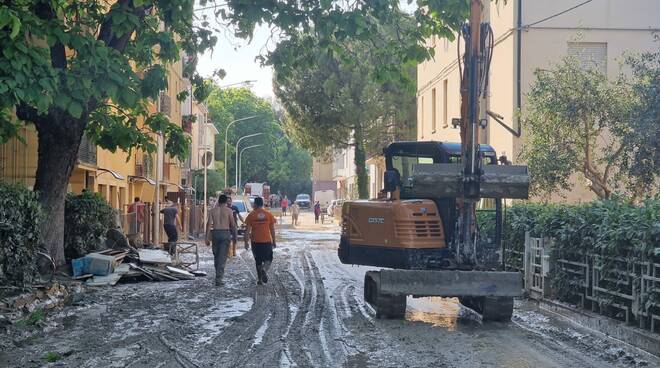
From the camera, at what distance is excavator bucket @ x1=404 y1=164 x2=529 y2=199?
10492mm

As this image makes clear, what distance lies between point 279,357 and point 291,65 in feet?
26.7

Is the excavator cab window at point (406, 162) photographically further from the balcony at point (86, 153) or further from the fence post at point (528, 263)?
the balcony at point (86, 153)

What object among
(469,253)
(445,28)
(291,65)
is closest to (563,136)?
(445,28)

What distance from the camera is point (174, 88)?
4253 centimetres

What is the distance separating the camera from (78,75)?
1035 cm

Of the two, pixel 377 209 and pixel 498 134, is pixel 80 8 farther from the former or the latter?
pixel 498 134

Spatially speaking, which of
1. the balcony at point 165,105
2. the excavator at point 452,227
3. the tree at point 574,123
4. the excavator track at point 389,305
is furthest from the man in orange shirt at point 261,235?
the balcony at point 165,105

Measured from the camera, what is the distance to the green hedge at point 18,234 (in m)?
11.0

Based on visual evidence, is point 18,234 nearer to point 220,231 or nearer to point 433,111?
point 220,231

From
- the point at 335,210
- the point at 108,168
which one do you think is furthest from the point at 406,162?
the point at 335,210

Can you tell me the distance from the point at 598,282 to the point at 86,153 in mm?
15095

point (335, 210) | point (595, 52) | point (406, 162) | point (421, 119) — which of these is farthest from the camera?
point (335, 210)

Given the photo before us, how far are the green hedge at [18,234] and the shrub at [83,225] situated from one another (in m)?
4.12

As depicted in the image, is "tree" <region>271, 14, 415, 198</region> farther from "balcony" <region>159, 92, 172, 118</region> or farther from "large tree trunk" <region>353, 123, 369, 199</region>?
"balcony" <region>159, 92, 172, 118</region>
